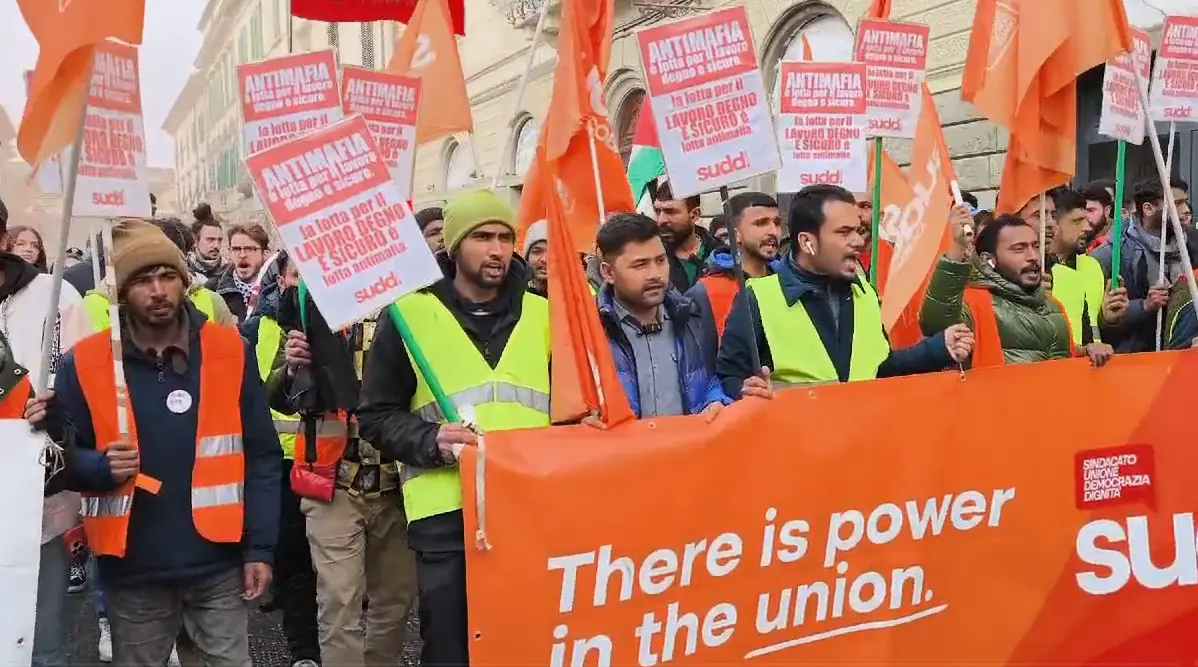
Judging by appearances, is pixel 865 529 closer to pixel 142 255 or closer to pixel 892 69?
pixel 142 255

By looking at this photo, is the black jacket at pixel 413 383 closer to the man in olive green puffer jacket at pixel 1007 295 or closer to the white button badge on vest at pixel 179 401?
the white button badge on vest at pixel 179 401

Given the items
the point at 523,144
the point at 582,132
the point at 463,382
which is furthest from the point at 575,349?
the point at 523,144

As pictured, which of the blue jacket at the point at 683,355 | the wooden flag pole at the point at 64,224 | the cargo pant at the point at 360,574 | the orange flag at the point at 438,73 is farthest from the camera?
the orange flag at the point at 438,73

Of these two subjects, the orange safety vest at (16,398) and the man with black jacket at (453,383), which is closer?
the man with black jacket at (453,383)

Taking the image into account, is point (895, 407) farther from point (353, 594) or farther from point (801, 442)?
point (353, 594)

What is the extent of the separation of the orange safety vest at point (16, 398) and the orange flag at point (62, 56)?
72cm

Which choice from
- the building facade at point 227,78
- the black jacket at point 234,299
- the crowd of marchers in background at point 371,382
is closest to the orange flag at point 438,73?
the black jacket at point 234,299

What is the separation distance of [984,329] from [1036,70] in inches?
45.8

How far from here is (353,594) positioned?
4180 mm

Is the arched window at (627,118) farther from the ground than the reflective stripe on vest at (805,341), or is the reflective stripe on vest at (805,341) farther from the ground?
the arched window at (627,118)

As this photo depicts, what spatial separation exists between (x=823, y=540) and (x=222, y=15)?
2413 inches

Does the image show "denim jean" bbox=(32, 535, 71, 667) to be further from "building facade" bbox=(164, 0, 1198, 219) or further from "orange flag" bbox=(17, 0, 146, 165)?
"building facade" bbox=(164, 0, 1198, 219)

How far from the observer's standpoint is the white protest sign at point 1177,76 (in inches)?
202

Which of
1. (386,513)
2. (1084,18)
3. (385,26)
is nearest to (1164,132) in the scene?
(1084,18)
